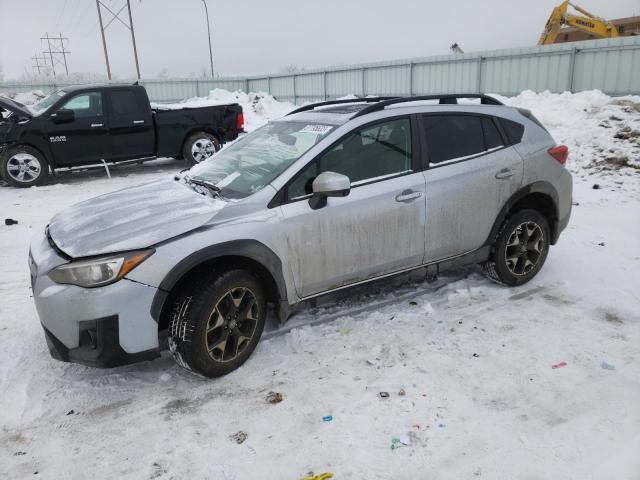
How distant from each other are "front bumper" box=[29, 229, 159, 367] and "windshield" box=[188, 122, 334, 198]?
1.03 metres

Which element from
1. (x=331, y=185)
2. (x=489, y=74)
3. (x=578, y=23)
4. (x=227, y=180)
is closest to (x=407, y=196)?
(x=331, y=185)

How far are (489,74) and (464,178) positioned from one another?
16259mm

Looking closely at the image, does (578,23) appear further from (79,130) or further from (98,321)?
(98,321)

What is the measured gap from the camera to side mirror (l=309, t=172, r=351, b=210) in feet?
11.1

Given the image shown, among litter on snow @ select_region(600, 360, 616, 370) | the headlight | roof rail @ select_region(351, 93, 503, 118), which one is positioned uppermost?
roof rail @ select_region(351, 93, 503, 118)

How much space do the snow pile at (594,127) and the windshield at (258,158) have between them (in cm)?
802

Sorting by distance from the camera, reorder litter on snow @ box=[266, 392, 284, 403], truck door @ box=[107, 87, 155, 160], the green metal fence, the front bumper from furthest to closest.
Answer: the green metal fence
truck door @ box=[107, 87, 155, 160]
litter on snow @ box=[266, 392, 284, 403]
the front bumper

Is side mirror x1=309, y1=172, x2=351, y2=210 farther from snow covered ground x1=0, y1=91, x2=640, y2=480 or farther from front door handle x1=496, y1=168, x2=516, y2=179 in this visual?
front door handle x1=496, y1=168, x2=516, y2=179

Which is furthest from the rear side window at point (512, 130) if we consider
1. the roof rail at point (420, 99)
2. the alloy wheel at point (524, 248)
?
the alloy wheel at point (524, 248)

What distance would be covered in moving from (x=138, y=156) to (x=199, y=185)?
7570 mm

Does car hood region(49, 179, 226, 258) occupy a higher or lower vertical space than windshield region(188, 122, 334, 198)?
lower

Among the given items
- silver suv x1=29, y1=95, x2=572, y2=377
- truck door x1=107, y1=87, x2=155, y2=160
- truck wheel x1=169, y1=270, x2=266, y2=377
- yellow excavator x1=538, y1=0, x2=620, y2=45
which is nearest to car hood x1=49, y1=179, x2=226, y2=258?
silver suv x1=29, y1=95, x2=572, y2=377

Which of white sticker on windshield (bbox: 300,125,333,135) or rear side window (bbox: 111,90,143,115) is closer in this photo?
white sticker on windshield (bbox: 300,125,333,135)

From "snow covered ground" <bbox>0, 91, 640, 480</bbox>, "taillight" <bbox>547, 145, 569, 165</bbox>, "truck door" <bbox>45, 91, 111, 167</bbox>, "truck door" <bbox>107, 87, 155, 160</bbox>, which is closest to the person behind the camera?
"snow covered ground" <bbox>0, 91, 640, 480</bbox>
